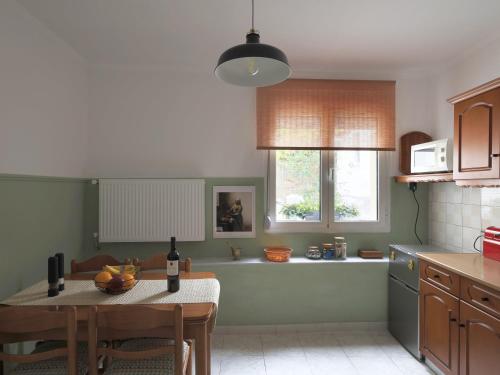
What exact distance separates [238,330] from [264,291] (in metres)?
0.44

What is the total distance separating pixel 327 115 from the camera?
3238 millimetres

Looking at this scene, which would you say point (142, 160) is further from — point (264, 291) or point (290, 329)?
point (290, 329)

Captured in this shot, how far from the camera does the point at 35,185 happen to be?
2.33 meters

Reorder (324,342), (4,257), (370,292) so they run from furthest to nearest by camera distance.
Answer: (370,292)
(324,342)
(4,257)

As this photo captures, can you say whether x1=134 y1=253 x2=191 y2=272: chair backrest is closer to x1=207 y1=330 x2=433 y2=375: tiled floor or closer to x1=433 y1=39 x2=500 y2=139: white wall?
x1=207 y1=330 x2=433 y2=375: tiled floor

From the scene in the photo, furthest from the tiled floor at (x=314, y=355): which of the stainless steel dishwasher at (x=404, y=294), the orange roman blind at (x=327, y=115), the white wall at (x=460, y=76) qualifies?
the white wall at (x=460, y=76)

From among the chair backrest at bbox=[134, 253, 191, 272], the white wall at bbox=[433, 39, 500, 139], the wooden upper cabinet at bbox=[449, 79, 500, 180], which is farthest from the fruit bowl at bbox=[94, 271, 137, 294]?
the white wall at bbox=[433, 39, 500, 139]

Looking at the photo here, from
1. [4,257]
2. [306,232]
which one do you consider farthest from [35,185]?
[306,232]

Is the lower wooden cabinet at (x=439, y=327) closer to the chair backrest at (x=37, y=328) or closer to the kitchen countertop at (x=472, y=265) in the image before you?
the kitchen countertop at (x=472, y=265)

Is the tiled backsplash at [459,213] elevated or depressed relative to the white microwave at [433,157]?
depressed

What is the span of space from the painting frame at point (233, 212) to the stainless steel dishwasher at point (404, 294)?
4.38ft

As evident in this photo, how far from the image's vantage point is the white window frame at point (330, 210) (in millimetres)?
3293

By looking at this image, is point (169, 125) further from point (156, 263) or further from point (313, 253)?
point (313, 253)

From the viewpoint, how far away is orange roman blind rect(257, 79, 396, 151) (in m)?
3.21
